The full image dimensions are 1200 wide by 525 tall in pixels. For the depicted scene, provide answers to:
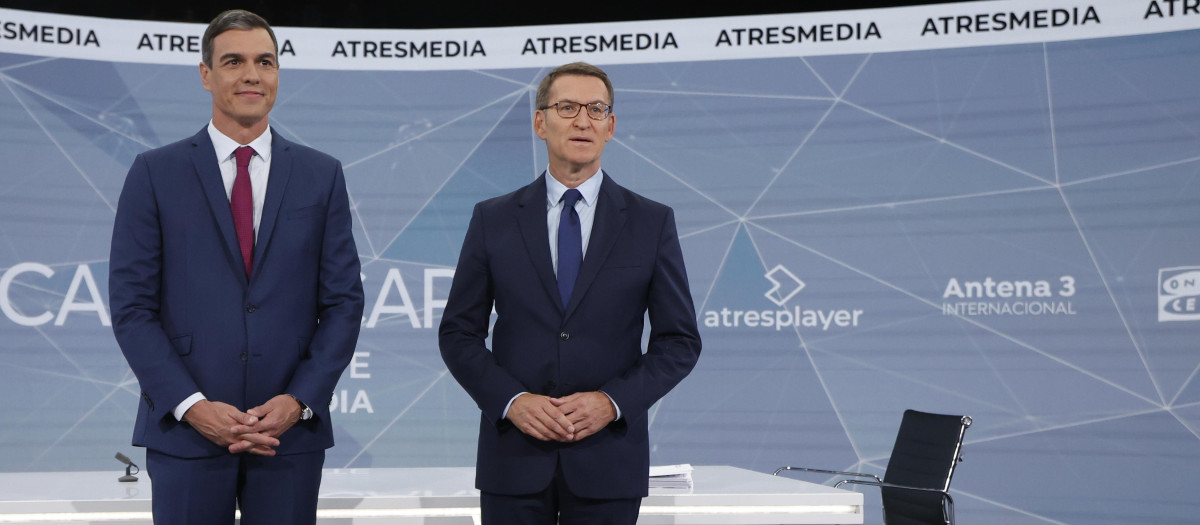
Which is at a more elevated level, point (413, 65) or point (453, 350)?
point (413, 65)

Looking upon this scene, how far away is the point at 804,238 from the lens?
16.7 ft

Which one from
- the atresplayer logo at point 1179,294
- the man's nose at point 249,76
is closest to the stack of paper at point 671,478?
the man's nose at point 249,76

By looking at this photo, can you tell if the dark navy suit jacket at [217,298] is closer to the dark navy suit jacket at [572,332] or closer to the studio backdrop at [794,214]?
the dark navy suit jacket at [572,332]

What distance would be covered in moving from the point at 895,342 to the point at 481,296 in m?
3.21

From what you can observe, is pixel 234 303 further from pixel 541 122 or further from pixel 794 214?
pixel 794 214

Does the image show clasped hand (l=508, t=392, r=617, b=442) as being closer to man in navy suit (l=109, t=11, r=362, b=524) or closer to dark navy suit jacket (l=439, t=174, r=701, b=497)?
dark navy suit jacket (l=439, t=174, r=701, b=497)

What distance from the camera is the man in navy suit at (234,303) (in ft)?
A: 6.65

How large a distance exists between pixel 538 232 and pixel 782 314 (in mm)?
3038

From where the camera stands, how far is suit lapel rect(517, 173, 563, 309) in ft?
7.28

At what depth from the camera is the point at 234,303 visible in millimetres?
2084

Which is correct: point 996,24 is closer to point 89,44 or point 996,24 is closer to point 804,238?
point 804,238

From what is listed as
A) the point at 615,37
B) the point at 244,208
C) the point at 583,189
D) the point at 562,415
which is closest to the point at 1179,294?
the point at 615,37

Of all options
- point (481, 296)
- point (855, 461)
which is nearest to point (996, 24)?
point (855, 461)

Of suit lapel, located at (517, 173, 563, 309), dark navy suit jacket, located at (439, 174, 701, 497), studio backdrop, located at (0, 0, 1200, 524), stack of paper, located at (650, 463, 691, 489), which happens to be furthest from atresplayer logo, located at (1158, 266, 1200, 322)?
suit lapel, located at (517, 173, 563, 309)
